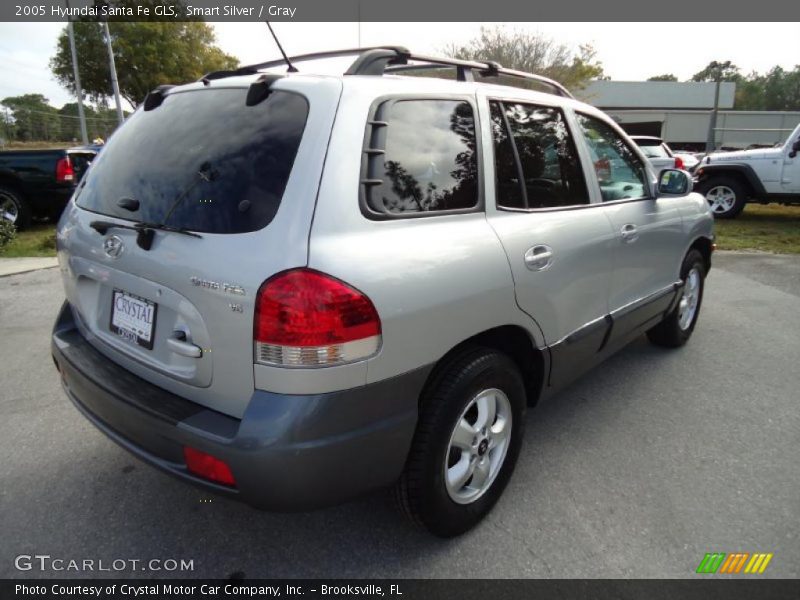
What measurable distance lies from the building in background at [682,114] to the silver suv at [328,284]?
38.4m

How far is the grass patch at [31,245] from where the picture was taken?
24.6ft

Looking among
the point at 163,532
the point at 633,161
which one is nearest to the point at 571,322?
the point at 633,161

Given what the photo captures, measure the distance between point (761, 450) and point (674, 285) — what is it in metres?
1.28

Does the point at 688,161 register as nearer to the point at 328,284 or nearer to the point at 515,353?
the point at 515,353

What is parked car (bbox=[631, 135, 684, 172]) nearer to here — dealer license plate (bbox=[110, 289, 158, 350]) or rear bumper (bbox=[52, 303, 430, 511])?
rear bumper (bbox=[52, 303, 430, 511])

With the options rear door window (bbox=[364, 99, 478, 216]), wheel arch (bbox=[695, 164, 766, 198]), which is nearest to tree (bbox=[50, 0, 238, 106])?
wheel arch (bbox=[695, 164, 766, 198])

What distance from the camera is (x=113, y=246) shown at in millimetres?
2031

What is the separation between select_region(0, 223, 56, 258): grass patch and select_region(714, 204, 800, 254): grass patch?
10.2 meters

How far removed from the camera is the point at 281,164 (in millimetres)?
1747

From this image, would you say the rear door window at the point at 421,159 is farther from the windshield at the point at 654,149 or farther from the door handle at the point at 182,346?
the windshield at the point at 654,149

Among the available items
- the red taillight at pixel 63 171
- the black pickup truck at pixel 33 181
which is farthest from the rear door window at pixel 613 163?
the red taillight at pixel 63 171

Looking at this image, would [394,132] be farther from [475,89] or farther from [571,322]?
[571,322]

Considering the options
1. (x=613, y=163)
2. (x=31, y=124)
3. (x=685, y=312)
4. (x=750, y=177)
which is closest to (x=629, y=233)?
(x=613, y=163)

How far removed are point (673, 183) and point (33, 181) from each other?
9.75 m
